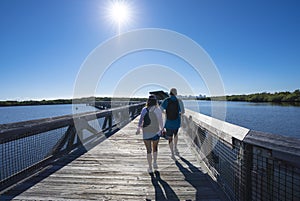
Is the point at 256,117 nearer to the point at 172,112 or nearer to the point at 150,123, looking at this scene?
the point at 172,112

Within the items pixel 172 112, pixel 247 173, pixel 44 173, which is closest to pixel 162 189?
pixel 247 173

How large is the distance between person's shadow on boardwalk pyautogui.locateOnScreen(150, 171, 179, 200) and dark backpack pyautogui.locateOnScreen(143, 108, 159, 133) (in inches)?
31.1

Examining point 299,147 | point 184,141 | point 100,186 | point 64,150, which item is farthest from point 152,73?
point 299,147

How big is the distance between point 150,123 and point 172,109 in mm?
961

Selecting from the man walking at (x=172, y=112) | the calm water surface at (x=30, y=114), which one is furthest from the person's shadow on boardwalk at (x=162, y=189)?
the calm water surface at (x=30, y=114)

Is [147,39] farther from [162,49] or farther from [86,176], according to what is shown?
[86,176]

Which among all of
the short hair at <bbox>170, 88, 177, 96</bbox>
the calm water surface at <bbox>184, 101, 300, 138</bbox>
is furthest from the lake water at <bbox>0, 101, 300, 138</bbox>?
the short hair at <bbox>170, 88, 177, 96</bbox>

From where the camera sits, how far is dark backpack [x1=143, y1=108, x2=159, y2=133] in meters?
Answer: 3.67

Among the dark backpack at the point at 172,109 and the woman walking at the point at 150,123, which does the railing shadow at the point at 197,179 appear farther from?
the dark backpack at the point at 172,109

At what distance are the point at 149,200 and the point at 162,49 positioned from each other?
1171 centimetres

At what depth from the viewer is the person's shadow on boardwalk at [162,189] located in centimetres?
277

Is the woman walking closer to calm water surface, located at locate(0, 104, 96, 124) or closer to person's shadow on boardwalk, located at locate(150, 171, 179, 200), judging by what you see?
person's shadow on boardwalk, located at locate(150, 171, 179, 200)

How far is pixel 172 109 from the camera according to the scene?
448cm

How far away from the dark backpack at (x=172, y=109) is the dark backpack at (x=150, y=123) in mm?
828
